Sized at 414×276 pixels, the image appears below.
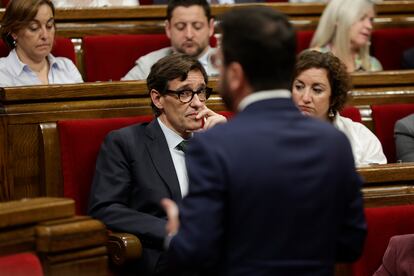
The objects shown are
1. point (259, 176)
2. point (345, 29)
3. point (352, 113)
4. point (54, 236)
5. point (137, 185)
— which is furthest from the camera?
point (345, 29)

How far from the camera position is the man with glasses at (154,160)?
1111 mm

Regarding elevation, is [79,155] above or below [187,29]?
below

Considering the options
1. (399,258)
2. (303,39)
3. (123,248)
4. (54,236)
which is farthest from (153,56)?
(54,236)

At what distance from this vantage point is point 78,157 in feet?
4.00

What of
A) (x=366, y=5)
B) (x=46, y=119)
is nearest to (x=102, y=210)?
(x=46, y=119)

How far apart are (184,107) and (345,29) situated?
60 cm

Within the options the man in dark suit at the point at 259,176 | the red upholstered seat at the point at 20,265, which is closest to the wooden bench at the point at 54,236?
the red upholstered seat at the point at 20,265

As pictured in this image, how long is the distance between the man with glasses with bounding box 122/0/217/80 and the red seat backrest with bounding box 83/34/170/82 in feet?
0.12

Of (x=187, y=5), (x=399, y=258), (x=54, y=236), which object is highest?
(x=187, y=5)

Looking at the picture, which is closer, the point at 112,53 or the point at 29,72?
the point at 29,72

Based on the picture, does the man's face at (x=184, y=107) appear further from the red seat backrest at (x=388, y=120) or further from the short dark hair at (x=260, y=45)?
the short dark hair at (x=260, y=45)

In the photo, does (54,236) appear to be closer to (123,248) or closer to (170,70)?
(123,248)

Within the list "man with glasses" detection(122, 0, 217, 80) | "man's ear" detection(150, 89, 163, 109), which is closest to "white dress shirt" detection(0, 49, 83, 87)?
"man with glasses" detection(122, 0, 217, 80)

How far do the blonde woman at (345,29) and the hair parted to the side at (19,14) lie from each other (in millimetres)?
524
